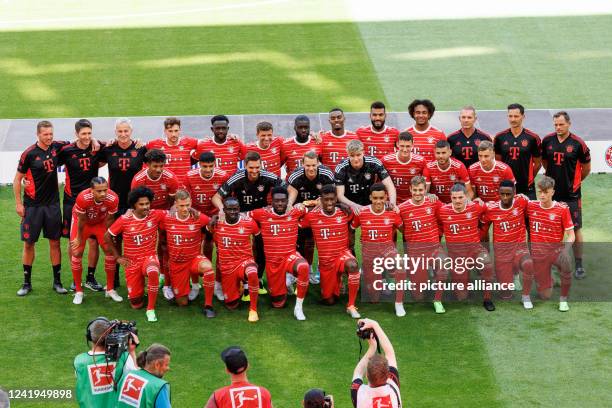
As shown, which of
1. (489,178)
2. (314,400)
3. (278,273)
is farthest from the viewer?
(489,178)

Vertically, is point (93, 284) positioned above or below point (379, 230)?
below

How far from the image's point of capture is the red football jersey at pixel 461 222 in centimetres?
1536

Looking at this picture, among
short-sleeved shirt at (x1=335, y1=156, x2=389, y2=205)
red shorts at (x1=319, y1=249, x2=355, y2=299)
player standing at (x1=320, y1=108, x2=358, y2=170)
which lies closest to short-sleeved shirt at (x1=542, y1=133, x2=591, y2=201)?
short-sleeved shirt at (x1=335, y1=156, x2=389, y2=205)

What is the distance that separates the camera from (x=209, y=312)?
1519 centimetres

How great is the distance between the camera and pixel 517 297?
51.1 ft

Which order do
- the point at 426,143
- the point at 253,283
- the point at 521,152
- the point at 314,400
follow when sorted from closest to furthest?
the point at 314,400 → the point at 253,283 → the point at 521,152 → the point at 426,143

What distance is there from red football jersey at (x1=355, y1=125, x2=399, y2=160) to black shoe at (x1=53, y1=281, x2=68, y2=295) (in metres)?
4.30

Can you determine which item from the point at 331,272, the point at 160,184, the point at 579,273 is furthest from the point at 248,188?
the point at 579,273

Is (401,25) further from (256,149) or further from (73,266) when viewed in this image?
(73,266)

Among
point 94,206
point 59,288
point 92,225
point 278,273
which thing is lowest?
point 59,288

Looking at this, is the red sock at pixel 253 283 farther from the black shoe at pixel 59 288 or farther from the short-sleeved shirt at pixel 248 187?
the black shoe at pixel 59 288

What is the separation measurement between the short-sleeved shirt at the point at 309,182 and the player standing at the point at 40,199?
298 centimetres

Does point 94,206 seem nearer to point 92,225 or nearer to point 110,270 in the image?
point 92,225

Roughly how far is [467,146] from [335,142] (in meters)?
1.71
